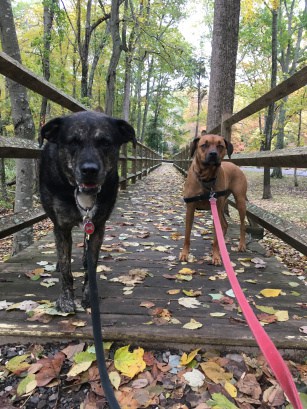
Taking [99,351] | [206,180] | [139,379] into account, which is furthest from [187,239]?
[99,351]

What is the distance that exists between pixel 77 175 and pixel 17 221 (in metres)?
1.48

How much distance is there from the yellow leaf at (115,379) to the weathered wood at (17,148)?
198 centimetres

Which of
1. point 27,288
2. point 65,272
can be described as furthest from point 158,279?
point 27,288

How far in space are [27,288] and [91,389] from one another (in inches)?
50.3

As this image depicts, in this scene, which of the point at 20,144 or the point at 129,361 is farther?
the point at 20,144

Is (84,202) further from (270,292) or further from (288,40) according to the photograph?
(288,40)

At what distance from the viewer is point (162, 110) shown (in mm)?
37781

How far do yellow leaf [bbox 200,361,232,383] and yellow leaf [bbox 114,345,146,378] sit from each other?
13.5 inches

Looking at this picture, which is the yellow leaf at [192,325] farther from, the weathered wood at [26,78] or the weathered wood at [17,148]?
the weathered wood at [26,78]

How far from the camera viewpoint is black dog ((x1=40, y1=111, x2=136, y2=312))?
84.7 inches

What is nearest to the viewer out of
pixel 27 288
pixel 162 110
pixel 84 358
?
pixel 84 358

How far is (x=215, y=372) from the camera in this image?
1803 mm

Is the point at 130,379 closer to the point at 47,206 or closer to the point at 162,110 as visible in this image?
the point at 47,206

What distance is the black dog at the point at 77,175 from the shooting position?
7.06 feet
